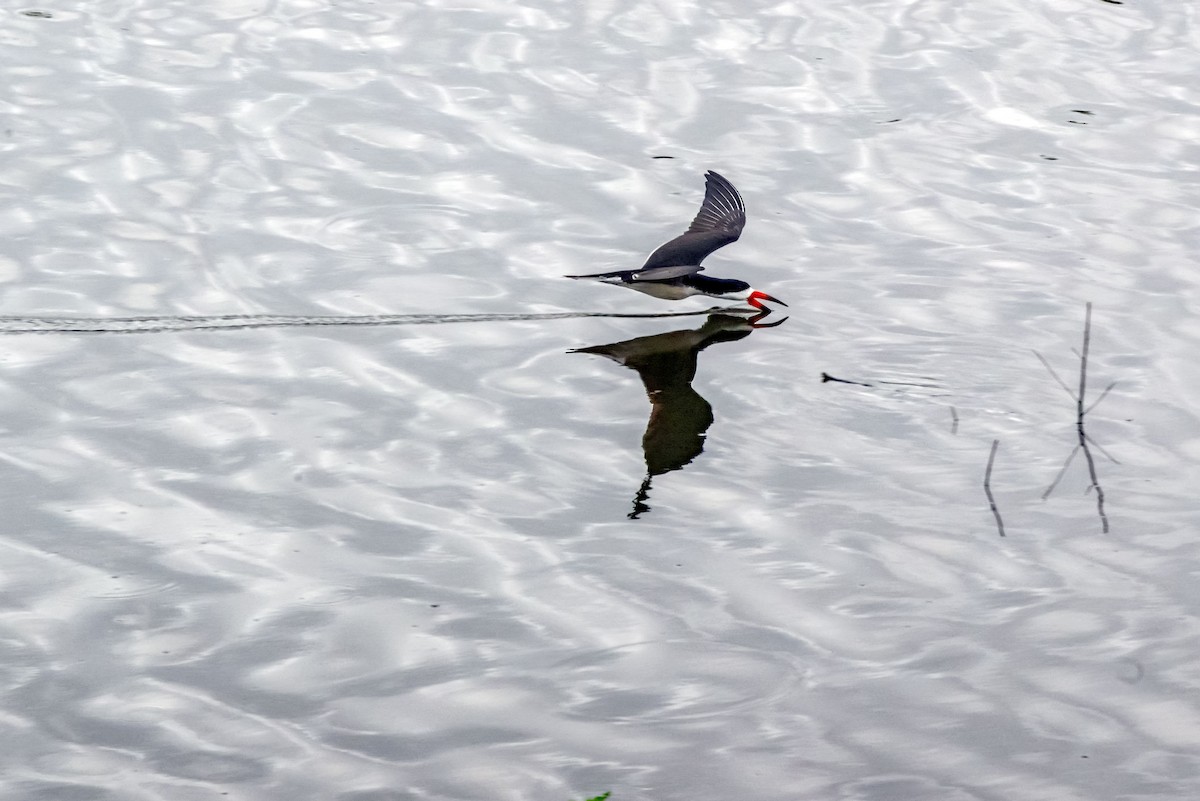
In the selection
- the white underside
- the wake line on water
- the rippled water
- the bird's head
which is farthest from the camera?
the bird's head

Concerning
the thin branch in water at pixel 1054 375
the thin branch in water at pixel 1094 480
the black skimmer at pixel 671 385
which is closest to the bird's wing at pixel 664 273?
the black skimmer at pixel 671 385

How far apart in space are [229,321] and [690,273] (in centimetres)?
→ 277

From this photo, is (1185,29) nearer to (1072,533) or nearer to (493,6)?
(493,6)

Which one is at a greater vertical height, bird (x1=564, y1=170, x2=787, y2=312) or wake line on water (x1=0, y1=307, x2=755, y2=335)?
bird (x1=564, y1=170, x2=787, y2=312)

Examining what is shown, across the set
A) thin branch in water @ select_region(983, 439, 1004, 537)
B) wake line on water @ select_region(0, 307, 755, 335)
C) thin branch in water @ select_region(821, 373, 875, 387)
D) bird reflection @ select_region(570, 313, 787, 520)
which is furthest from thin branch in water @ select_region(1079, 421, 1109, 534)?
wake line on water @ select_region(0, 307, 755, 335)

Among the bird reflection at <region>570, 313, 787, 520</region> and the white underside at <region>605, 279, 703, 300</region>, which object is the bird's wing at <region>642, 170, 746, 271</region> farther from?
the bird reflection at <region>570, 313, 787, 520</region>

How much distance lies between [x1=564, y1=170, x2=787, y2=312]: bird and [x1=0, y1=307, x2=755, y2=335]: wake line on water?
40 centimetres

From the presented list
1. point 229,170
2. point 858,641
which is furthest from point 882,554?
Result: point 229,170

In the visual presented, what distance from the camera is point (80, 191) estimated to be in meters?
10.5

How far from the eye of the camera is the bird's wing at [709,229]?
31.3ft

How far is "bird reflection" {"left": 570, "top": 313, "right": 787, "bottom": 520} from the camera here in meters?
7.95

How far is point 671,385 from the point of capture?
8828mm

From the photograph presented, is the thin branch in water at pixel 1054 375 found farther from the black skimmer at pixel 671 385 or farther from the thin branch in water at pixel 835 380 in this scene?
the black skimmer at pixel 671 385

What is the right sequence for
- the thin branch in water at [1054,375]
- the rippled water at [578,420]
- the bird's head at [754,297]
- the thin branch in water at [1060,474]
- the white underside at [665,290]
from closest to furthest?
the rippled water at [578,420]
the thin branch in water at [1060,474]
the thin branch in water at [1054,375]
the white underside at [665,290]
the bird's head at [754,297]
